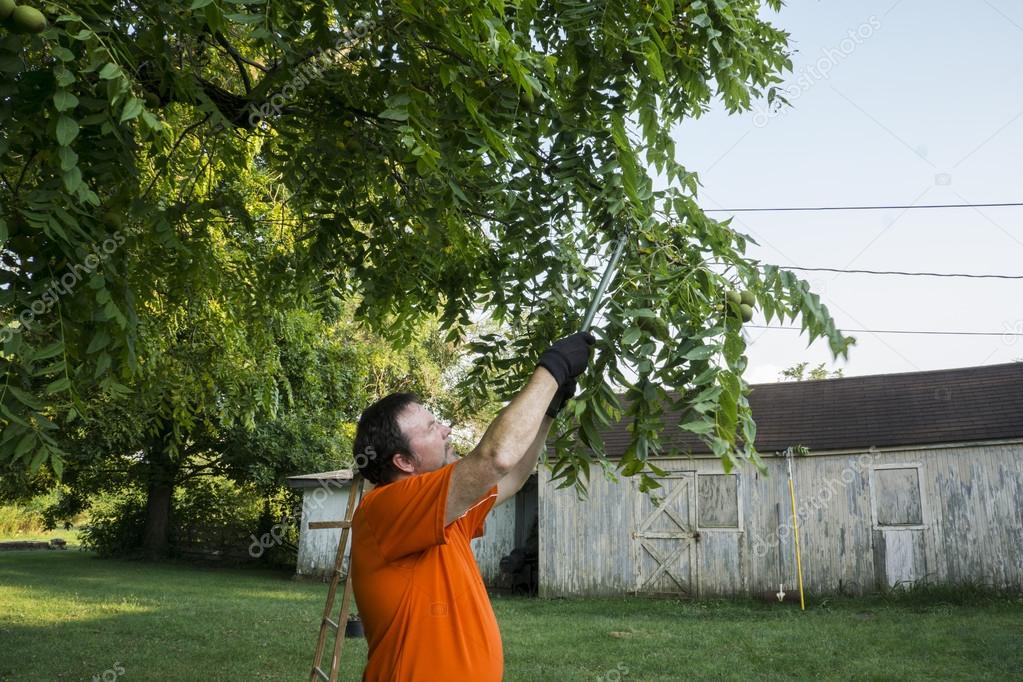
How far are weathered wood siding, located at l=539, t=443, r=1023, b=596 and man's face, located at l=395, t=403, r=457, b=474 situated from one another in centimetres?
1461

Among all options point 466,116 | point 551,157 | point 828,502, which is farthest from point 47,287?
point 828,502

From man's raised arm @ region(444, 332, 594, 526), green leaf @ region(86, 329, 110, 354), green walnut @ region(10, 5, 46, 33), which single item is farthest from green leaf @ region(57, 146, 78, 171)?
man's raised arm @ region(444, 332, 594, 526)

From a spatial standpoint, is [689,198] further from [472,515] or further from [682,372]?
[472,515]

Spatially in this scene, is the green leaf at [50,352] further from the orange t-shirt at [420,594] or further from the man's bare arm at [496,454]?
the man's bare arm at [496,454]

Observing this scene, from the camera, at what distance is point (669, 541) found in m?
17.8

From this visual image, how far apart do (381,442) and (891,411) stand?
1651 cm

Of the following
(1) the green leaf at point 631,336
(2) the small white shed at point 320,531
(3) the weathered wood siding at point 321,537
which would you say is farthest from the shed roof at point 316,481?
(1) the green leaf at point 631,336

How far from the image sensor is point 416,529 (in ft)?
8.95

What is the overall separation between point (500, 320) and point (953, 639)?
9180 millimetres

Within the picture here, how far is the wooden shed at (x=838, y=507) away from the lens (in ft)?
51.1

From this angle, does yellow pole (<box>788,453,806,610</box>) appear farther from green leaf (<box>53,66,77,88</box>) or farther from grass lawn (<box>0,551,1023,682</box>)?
green leaf (<box>53,66,77,88</box>)

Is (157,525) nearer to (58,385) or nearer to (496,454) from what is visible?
(58,385)

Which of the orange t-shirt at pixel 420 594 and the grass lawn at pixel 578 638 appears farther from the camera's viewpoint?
the grass lawn at pixel 578 638

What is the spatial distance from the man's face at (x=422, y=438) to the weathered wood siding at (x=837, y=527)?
1461 cm
